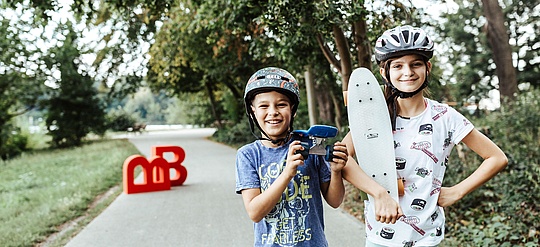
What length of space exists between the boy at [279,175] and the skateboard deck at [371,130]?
0.54ft

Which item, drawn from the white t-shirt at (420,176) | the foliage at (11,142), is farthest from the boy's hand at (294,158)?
the foliage at (11,142)

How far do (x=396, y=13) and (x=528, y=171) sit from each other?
273 centimetres

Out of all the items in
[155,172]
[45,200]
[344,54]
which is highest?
[344,54]

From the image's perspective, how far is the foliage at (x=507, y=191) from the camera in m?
4.68

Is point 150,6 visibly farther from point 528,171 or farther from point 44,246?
point 528,171

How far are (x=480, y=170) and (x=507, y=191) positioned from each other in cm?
371

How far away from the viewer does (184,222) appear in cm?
647

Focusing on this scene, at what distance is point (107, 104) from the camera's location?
92.0ft

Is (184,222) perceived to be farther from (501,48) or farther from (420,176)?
(501,48)

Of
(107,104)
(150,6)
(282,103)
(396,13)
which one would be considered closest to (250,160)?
(282,103)

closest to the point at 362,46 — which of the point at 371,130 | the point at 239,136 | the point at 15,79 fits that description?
the point at 371,130

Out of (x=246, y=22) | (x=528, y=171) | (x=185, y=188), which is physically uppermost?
(x=246, y=22)

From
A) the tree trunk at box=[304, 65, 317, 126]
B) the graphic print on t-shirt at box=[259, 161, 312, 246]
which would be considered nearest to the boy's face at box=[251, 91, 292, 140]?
the graphic print on t-shirt at box=[259, 161, 312, 246]

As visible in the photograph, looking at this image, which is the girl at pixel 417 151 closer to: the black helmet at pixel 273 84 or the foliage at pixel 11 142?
the black helmet at pixel 273 84
